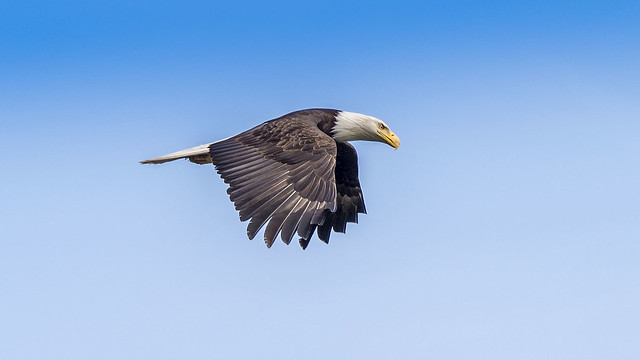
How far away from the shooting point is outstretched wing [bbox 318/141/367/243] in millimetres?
11930

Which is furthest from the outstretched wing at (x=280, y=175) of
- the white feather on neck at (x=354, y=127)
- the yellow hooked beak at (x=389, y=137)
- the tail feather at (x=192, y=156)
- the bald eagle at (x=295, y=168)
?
the yellow hooked beak at (x=389, y=137)

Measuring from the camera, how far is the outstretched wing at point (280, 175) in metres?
8.94

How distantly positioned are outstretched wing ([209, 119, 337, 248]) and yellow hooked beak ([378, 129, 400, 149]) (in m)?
1.58

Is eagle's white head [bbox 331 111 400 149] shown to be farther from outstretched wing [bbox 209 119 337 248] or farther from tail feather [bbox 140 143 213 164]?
tail feather [bbox 140 143 213 164]

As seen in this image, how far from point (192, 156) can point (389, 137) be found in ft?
8.70

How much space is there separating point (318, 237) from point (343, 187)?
984 mm

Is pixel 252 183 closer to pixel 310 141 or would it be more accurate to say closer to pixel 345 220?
pixel 310 141

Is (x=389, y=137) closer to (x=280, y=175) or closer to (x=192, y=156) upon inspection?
(x=192, y=156)

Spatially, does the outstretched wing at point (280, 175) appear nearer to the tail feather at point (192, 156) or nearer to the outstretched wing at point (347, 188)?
the tail feather at point (192, 156)

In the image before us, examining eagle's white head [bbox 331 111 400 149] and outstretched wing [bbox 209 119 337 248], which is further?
eagle's white head [bbox 331 111 400 149]

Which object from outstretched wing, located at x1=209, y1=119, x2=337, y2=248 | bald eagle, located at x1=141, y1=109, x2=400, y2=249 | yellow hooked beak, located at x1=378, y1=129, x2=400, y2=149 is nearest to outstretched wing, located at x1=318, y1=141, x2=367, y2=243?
bald eagle, located at x1=141, y1=109, x2=400, y2=249

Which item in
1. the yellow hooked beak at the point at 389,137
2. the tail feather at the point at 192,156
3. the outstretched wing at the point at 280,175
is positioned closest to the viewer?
the outstretched wing at the point at 280,175

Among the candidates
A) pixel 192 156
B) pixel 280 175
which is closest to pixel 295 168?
pixel 280 175

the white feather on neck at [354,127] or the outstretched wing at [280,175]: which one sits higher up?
the white feather on neck at [354,127]
